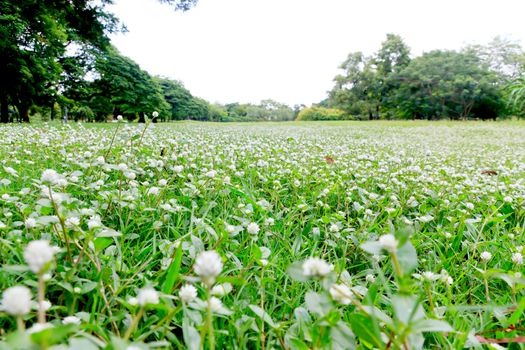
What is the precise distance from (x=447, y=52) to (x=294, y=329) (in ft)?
145

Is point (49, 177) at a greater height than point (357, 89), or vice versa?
point (357, 89)

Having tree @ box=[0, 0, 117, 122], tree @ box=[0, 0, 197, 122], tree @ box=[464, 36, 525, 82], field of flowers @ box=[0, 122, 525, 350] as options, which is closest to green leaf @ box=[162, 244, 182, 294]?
field of flowers @ box=[0, 122, 525, 350]

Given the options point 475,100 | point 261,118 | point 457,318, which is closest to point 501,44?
point 475,100

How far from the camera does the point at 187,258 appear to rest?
4.21 ft

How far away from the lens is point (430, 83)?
3516 cm

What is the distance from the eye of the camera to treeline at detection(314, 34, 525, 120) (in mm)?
32469

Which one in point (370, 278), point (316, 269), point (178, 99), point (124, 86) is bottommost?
point (370, 278)

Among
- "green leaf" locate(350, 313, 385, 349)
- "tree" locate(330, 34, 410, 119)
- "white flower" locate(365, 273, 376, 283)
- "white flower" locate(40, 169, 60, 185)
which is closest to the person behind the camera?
"green leaf" locate(350, 313, 385, 349)

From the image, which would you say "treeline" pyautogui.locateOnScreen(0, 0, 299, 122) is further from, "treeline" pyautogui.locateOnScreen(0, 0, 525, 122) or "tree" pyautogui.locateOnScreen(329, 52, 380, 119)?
"tree" pyautogui.locateOnScreen(329, 52, 380, 119)

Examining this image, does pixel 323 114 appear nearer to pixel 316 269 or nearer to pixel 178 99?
pixel 178 99

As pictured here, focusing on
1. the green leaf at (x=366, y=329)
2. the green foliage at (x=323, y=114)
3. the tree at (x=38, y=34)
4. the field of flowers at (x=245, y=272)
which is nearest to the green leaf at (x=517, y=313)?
the field of flowers at (x=245, y=272)

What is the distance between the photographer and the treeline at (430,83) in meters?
32.5

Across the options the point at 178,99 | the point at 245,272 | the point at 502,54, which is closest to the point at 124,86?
the point at 178,99

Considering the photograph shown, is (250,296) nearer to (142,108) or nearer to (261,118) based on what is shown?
(142,108)
